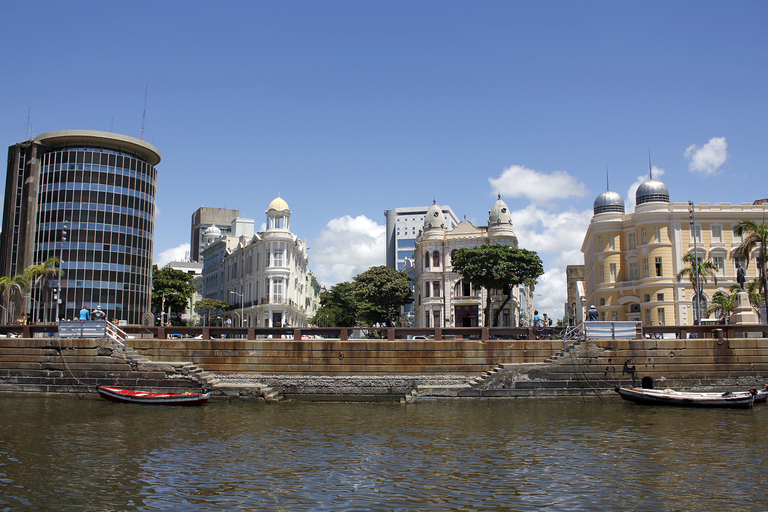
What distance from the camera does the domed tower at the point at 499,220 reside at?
82625 mm

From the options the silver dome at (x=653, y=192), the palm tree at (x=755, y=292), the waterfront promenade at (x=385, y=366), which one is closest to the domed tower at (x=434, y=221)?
the silver dome at (x=653, y=192)

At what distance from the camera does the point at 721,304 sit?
54.2 m

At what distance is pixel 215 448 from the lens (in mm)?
19656

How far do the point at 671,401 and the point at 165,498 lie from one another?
23951mm

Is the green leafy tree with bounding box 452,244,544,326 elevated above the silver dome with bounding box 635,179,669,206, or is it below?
below

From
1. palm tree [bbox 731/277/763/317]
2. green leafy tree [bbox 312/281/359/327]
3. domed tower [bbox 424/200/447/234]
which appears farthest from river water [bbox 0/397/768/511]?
green leafy tree [bbox 312/281/359/327]

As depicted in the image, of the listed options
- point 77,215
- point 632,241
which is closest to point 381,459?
point 632,241

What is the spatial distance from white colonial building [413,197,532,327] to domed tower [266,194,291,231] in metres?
19.0

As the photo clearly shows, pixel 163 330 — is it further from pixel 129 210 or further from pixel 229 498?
pixel 129 210

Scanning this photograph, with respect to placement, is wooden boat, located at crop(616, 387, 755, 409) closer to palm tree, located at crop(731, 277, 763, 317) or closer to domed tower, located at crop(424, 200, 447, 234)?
palm tree, located at crop(731, 277, 763, 317)

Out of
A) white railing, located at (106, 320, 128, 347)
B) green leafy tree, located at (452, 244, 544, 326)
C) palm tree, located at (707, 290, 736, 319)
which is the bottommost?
white railing, located at (106, 320, 128, 347)

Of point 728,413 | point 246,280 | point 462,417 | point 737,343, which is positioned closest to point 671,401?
point 728,413

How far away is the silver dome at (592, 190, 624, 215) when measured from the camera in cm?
6438

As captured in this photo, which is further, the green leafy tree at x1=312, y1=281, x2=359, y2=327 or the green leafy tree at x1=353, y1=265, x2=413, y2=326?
the green leafy tree at x1=312, y1=281, x2=359, y2=327
